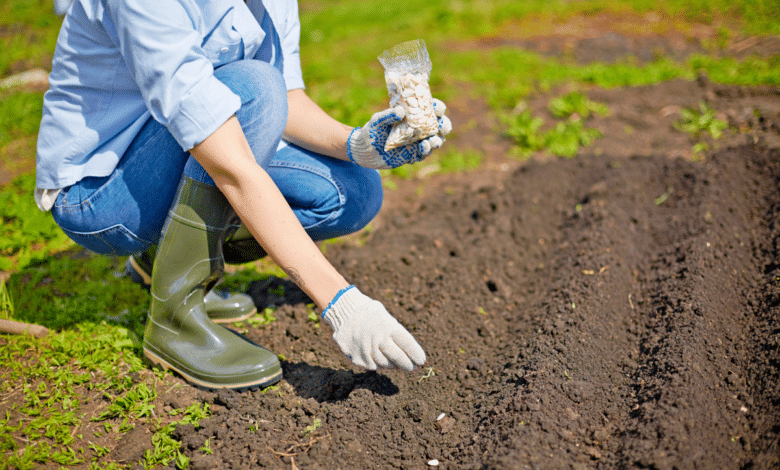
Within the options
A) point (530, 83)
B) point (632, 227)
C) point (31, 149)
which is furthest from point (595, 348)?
point (31, 149)

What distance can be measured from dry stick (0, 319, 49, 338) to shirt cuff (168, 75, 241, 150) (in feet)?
3.76

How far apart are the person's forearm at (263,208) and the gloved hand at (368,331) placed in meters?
0.05

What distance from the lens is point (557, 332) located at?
1.99 meters

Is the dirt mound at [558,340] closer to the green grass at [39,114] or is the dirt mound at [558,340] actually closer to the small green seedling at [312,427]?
the small green seedling at [312,427]

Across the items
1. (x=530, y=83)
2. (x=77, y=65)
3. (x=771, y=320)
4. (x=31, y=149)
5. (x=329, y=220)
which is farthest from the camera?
(x=530, y=83)

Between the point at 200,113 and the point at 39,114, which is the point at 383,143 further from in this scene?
the point at 39,114

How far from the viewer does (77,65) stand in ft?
5.34

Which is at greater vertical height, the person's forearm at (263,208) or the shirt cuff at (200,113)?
the shirt cuff at (200,113)

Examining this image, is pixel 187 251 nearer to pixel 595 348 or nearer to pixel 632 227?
pixel 595 348

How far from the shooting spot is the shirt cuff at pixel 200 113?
55.8 inches


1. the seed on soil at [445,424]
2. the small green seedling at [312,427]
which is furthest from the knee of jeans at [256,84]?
the seed on soil at [445,424]

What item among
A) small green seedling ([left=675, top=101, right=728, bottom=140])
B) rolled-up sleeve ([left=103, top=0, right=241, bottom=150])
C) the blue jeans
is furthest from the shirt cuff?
small green seedling ([left=675, top=101, right=728, bottom=140])

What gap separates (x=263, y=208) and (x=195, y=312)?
0.55 metres

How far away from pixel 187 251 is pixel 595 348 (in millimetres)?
1482
